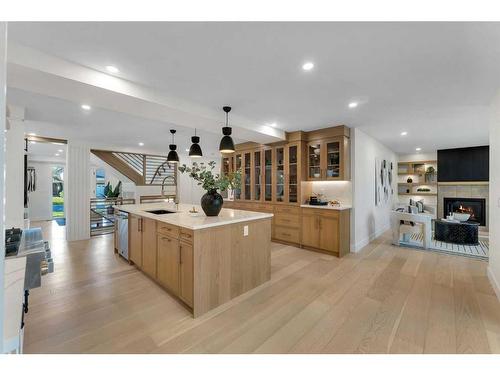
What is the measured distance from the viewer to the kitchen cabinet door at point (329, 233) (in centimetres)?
394

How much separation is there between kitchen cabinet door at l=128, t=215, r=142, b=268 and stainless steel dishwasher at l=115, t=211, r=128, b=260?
0.16m

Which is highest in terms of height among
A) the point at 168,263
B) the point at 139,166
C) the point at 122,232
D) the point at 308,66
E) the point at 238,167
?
the point at 308,66

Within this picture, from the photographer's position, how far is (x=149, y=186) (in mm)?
7199

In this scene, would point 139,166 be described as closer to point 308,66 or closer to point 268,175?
point 268,175

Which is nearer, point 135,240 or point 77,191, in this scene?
point 135,240

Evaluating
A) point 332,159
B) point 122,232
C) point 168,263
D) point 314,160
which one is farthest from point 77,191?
point 332,159

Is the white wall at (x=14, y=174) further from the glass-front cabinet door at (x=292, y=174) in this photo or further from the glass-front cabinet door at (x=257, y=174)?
the glass-front cabinet door at (x=292, y=174)

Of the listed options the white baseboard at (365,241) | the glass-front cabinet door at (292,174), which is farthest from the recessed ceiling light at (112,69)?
the white baseboard at (365,241)

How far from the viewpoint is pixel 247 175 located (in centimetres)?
561

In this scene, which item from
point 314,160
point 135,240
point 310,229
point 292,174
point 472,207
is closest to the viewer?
point 135,240

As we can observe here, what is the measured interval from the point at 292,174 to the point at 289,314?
9.83 ft

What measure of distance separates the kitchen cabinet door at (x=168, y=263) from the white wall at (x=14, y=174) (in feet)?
7.33

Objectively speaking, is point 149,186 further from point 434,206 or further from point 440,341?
point 434,206
